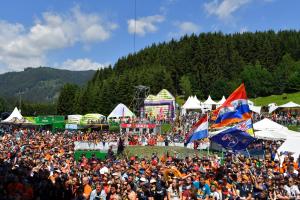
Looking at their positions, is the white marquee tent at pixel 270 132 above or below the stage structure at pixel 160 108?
below

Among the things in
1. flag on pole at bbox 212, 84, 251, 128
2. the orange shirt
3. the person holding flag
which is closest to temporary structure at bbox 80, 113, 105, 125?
the person holding flag

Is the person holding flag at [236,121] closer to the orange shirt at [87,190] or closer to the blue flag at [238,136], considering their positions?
the blue flag at [238,136]

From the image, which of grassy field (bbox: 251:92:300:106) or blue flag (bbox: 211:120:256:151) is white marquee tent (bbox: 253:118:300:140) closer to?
blue flag (bbox: 211:120:256:151)

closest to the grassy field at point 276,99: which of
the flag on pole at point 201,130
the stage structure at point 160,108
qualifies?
the stage structure at point 160,108

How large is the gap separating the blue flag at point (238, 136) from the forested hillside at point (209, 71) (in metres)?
72.8

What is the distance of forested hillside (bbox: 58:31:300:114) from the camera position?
9338 centimetres

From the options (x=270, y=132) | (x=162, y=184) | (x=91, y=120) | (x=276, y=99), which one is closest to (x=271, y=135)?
(x=270, y=132)

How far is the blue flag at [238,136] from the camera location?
1648cm

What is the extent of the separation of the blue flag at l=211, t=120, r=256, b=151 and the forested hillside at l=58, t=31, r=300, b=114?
72808mm

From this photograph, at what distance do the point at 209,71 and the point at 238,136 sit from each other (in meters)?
94.0

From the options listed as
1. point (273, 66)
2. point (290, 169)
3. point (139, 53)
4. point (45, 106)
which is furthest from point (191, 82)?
point (290, 169)

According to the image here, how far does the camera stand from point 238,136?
54.2 feet

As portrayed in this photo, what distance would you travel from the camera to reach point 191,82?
108 meters

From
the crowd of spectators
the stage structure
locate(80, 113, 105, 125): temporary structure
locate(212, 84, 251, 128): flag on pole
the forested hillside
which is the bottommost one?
the crowd of spectators
